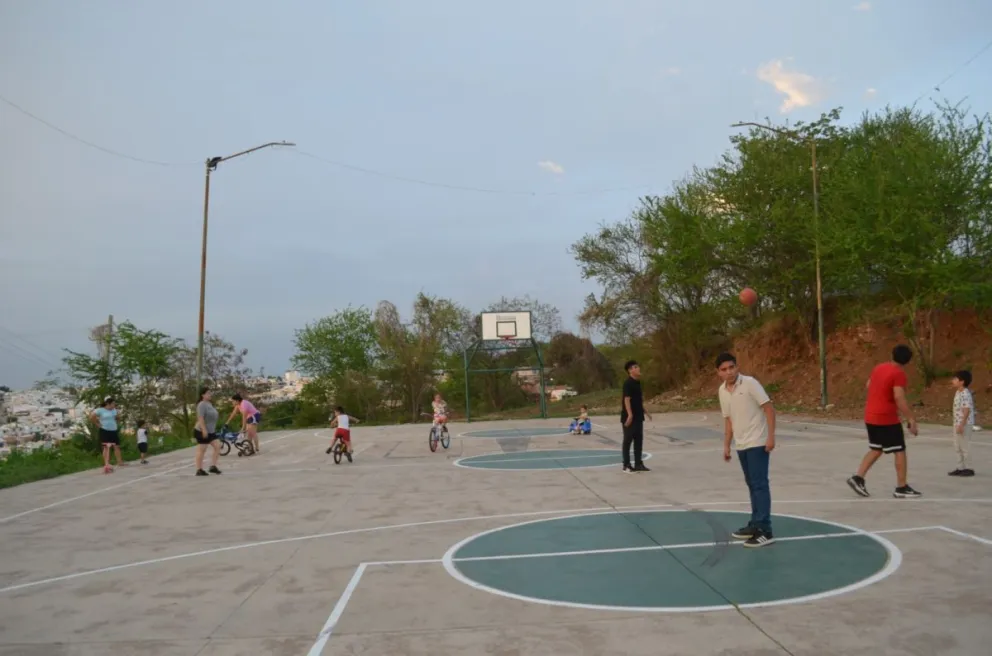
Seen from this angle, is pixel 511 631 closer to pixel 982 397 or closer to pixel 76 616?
pixel 76 616

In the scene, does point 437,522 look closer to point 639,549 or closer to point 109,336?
point 639,549

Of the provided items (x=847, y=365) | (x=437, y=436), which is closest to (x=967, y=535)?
(x=437, y=436)

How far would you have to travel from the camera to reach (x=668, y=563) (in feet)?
21.6

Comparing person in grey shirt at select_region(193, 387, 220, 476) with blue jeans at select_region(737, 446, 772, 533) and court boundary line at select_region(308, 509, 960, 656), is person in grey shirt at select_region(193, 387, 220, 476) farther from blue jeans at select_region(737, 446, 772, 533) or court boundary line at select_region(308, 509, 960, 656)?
blue jeans at select_region(737, 446, 772, 533)

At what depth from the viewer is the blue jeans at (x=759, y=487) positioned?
279 inches

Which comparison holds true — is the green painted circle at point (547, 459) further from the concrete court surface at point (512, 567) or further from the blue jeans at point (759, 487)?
the blue jeans at point (759, 487)

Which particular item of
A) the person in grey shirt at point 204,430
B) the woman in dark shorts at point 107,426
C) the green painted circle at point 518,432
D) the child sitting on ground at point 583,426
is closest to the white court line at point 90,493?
the person in grey shirt at point 204,430

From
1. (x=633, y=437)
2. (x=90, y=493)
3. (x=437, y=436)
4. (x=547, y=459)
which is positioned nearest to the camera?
(x=633, y=437)

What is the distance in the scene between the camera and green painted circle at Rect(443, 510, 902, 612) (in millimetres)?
5613

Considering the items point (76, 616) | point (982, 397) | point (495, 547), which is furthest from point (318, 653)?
point (982, 397)

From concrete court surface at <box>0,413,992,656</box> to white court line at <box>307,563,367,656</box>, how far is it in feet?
0.08

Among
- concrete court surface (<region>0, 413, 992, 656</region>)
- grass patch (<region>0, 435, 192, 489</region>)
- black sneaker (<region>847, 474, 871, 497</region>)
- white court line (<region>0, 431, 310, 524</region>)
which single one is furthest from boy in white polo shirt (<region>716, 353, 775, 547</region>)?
grass patch (<region>0, 435, 192, 489</region>)

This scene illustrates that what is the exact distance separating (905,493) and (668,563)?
424 centimetres

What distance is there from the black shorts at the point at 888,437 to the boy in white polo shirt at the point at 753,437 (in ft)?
8.45
